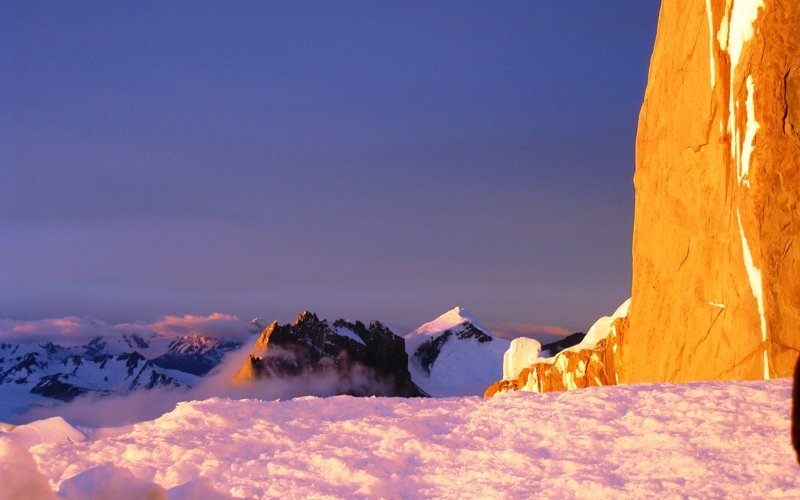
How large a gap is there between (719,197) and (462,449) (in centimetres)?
1159

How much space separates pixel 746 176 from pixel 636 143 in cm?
718

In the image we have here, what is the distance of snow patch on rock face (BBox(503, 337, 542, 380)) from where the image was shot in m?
47.2

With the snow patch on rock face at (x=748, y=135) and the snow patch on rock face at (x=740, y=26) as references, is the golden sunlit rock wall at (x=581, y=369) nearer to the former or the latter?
the snow patch on rock face at (x=748, y=135)

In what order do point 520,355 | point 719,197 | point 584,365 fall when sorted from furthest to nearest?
Answer: 1. point 520,355
2. point 584,365
3. point 719,197

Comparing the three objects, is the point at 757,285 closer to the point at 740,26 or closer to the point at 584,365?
the point at 740,26

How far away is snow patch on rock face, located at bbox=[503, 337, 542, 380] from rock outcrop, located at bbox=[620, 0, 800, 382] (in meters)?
→ 23.0

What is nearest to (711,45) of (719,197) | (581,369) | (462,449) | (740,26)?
(740,26)

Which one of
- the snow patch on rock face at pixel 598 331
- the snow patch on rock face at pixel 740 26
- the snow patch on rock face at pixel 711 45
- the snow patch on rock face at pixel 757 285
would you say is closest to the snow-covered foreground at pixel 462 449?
the snow patch on rock face at pixel 757 285

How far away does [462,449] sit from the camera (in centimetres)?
992

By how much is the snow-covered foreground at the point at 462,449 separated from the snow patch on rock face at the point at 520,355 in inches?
1375

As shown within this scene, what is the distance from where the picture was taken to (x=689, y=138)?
20359 mm

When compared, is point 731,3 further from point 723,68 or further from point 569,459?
point 569,459

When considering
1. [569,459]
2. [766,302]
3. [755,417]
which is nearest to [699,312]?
[766,302]

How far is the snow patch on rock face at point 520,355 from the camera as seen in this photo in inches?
1859
